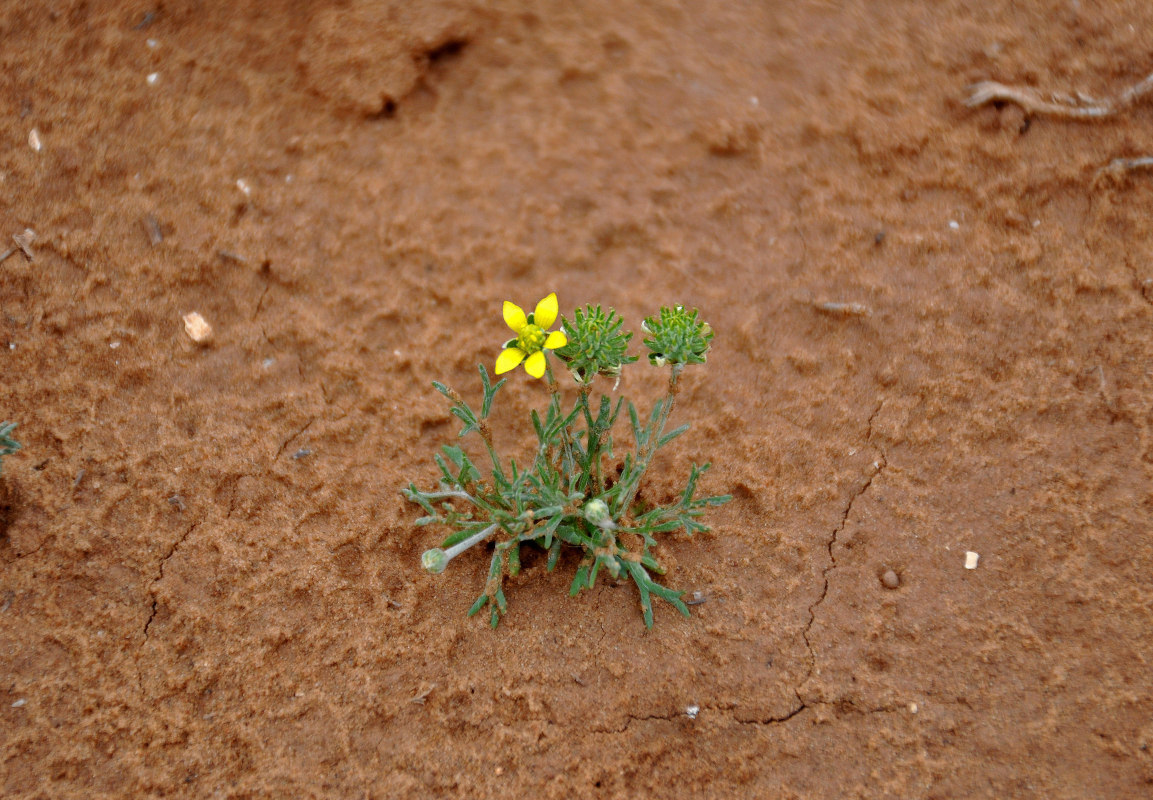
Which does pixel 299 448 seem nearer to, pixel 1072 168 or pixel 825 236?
pixel 825 236

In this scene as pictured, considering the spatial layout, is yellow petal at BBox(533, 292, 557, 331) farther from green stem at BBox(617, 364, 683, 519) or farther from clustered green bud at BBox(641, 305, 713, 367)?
green stem at BBox(617, 364, 683, 519)

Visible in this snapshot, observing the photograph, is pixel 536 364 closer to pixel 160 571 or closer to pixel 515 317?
pixel 515 317

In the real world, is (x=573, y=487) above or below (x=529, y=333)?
below

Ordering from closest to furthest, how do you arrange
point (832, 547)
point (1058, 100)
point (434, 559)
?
point (434, 559)
point (832, 547)
point (1058, 100)

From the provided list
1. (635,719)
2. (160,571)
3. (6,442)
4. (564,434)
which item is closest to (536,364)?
(564,434)

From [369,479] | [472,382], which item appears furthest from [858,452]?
[369,479]

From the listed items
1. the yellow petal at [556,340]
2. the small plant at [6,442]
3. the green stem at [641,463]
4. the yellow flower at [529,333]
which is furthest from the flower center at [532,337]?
the small plant at [6,442]

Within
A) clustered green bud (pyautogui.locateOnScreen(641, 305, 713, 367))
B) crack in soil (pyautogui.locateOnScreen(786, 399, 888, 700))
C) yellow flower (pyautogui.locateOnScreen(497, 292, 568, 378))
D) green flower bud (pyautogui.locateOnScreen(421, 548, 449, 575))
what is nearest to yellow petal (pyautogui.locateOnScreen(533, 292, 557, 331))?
yellow flower (pyautogui.locateOnScreen(497, 292, 568, 378))
